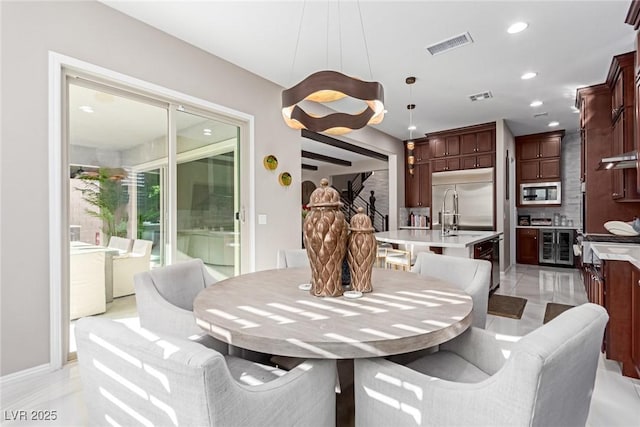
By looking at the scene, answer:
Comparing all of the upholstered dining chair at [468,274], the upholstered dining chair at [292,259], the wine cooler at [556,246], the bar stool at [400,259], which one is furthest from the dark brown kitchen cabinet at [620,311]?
the wine cooler at [556,246]

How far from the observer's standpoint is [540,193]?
6426 millimetres

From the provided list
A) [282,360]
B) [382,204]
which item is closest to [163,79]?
[282,360]

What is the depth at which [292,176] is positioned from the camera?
4152 millimetres

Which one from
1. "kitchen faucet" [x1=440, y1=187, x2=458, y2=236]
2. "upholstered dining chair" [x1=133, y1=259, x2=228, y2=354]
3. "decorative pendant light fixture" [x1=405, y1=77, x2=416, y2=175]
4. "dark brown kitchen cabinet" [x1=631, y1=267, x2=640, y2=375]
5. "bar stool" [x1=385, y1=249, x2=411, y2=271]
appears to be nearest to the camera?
"upholstered dining chair" [x1=133, y1=259, x2=228, y2=354]

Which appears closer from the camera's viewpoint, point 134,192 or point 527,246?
point 134,192

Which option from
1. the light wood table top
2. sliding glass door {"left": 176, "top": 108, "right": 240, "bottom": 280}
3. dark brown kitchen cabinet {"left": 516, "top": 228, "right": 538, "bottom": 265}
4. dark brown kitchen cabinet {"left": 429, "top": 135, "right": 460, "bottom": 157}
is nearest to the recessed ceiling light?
the light wood table top

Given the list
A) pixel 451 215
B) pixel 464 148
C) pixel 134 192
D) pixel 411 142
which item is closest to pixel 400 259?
pixel 411 142

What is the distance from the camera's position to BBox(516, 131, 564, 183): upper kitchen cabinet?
6.37 m

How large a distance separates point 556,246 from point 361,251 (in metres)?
6.54

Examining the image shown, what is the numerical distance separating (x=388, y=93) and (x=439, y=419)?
4.19 meters

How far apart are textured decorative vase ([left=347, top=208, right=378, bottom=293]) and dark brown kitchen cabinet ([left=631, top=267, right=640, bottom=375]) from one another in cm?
181

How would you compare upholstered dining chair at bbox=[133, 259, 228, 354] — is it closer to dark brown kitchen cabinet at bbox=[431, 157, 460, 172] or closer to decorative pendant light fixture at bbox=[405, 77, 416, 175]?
decorative pendant light fixture at bbox=[405, 77, 416, 175]

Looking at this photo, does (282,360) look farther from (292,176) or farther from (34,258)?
(292,176)

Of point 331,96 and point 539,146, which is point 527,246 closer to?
point 539,146
